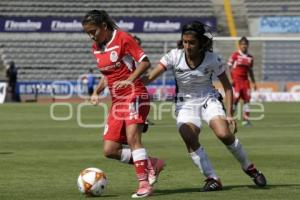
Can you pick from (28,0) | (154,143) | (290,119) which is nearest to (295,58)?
(28,0)

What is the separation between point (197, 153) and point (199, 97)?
68 cm

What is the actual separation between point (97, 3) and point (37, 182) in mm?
39282

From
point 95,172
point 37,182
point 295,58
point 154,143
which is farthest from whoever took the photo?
point 295,58

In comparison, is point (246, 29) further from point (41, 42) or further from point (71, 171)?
point (71, 171)

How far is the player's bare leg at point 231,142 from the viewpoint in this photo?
10281 millimetres

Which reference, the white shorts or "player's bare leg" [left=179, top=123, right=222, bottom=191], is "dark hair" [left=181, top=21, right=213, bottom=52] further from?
"player's bare leg" [left=179, top=123, right=222, bottom=191]

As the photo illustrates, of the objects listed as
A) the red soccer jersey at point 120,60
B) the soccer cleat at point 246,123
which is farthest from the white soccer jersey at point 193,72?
the soccer cleat at point 246,123

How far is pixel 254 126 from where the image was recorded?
78.3 feet

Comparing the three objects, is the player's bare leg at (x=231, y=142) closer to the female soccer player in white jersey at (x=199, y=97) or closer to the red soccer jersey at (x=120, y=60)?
the female soccer player in white jersey at (x=199, y=97)

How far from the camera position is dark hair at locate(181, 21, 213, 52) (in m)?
10.1

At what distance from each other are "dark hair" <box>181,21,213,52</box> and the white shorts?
2.30 feet

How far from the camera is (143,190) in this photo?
9.69 m

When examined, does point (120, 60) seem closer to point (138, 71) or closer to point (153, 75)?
point (138, 71)

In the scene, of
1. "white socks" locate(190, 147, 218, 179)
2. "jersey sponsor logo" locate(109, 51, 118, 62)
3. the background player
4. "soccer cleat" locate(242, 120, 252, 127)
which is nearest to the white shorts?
"white socks" locate(190, 147, 218, 179)
